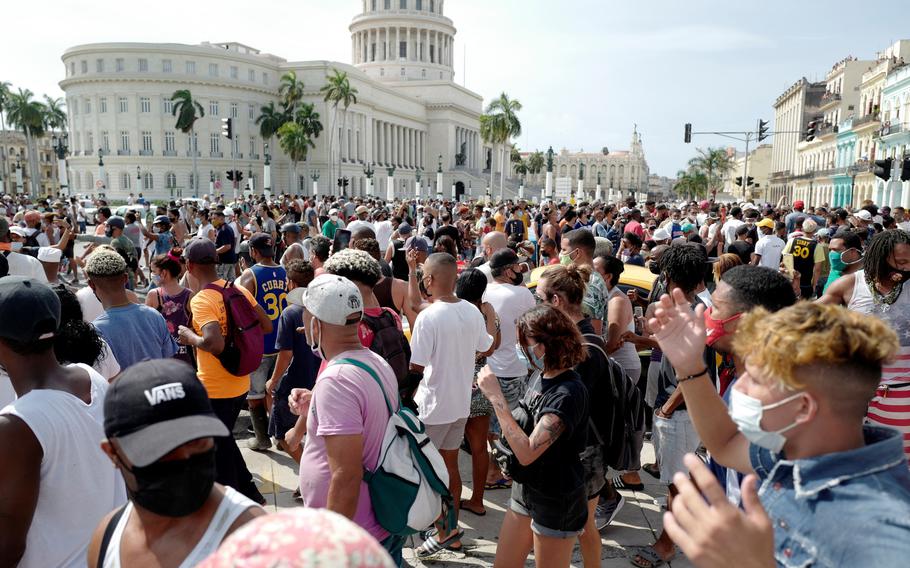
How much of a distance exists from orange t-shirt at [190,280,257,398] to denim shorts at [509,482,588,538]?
2528 mm

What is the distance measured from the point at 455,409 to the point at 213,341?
180 centimetres

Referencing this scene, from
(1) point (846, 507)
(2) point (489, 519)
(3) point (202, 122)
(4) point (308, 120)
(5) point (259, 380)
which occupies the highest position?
(4) point (308, 120)

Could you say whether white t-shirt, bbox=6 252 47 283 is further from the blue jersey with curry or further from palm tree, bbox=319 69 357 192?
palm tree, bbox=319 69 357 192

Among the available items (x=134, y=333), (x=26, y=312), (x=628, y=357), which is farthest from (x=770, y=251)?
(x=26, y=312)

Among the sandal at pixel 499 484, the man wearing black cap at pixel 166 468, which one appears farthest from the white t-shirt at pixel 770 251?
the man wearing black cap at pixel 166 468

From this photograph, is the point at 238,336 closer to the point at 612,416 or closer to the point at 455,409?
the point at 455,409

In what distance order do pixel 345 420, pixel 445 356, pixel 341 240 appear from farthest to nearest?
1. pixel 341 240
2. pixel 445 356
3. pixel 345 420

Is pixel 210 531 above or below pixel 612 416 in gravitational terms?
above

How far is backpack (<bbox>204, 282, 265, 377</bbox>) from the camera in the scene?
470 centimetres

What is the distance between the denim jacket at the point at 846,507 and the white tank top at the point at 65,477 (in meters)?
2.25

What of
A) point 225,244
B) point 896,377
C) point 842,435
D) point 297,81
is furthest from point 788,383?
point 297,81

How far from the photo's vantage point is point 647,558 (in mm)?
4289

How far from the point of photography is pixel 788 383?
1.62m

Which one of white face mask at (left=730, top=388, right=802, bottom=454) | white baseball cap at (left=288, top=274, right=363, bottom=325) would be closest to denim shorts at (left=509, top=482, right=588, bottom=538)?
white baseball cap at (left=288, top=274, right=363, bottom=325)
